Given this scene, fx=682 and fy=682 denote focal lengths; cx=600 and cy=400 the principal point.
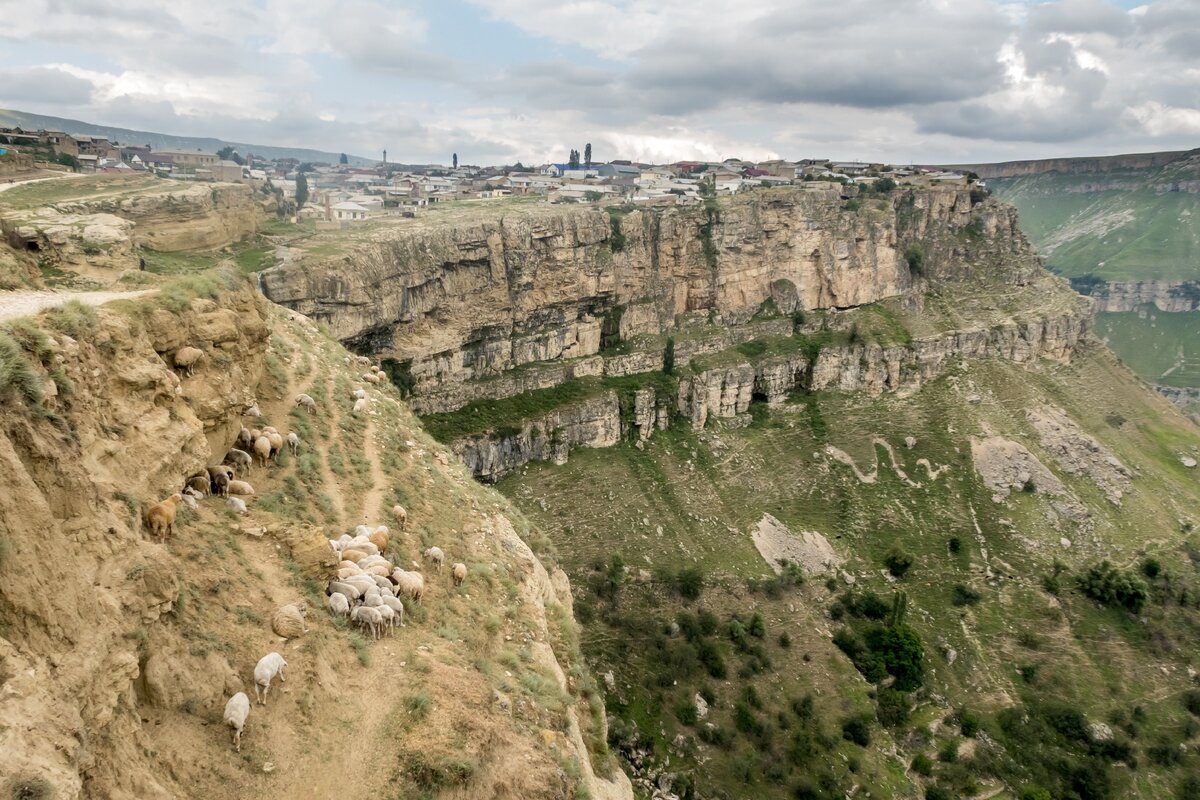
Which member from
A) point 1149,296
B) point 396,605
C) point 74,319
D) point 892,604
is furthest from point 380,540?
point 1149,296

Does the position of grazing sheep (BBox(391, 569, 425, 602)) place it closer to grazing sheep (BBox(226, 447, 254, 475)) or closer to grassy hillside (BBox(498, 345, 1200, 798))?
grazing sheep (BBox(226, 447, 254, 475))

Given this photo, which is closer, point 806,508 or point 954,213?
point 806,508

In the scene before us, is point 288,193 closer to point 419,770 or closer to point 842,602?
point 842,602

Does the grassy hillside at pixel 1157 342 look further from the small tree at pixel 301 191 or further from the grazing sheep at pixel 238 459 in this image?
the grazing sheep at pixel 238 459

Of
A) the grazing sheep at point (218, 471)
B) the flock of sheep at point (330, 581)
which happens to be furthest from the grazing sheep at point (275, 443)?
the grazing sheep at point (218, 471)

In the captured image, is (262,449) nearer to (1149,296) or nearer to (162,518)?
(162,518)

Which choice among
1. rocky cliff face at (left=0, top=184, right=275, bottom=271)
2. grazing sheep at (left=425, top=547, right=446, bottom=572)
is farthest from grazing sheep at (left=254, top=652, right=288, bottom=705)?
rocky cliff face at (left=0, top=184, right=275, bottom=271)

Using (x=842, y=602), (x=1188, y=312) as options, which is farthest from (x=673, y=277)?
(x=1188, y=312)
